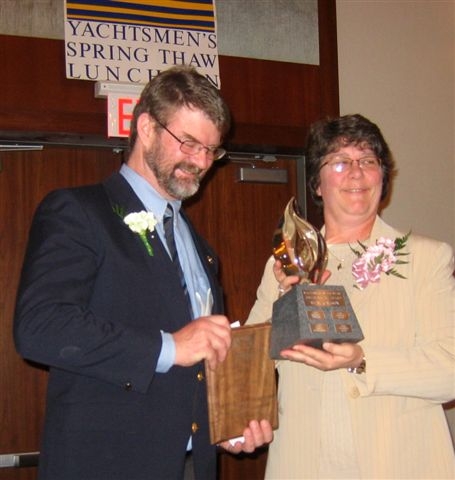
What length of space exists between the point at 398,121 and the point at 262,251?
1.11 m

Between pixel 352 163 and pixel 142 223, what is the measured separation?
0.75 m

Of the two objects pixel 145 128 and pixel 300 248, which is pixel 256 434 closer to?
pixel 300 248

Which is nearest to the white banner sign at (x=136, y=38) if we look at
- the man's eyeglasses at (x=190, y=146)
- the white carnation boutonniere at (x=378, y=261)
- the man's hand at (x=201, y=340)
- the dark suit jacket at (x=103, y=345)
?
the man's eyeglasses at (x=190, y=146)

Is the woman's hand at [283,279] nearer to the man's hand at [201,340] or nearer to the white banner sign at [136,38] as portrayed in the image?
the man's hand at [201,340]

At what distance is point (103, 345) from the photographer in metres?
1.40

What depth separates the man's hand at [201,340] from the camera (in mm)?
1477

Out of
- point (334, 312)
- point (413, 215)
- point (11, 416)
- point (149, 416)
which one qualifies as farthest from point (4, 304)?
point (413, 215)

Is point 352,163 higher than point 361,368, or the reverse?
point 352,163

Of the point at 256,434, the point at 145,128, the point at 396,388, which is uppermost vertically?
the point at 145,128

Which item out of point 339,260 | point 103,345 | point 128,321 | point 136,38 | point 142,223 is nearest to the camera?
point 103,345

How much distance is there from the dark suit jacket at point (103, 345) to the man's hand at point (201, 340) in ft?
0.20

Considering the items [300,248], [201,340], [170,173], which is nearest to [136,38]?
[170,173]

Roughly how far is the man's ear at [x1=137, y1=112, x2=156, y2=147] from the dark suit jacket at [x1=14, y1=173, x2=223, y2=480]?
0.87 feet

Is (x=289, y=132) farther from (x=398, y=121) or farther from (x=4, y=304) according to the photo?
(x=4, y=304)
